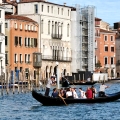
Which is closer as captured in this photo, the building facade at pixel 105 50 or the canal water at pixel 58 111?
the canal water at pixel 58 111

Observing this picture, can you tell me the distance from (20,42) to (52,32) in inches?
224

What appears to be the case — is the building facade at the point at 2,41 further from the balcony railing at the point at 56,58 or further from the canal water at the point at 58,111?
the canal water at the point at 58,111

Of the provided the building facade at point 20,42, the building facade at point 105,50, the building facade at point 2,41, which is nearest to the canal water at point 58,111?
the building facade at point 2,41

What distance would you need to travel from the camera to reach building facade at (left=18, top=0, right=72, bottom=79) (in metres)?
73.1

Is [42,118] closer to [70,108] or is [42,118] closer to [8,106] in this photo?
[70,108]

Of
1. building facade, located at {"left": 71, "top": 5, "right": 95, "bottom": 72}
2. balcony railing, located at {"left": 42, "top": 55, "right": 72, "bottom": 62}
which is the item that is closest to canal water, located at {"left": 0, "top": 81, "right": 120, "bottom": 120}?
balcony railing, located at {"left": 42, "top": 55, "right": 72, "bottom": 62}

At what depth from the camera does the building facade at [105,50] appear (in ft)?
283

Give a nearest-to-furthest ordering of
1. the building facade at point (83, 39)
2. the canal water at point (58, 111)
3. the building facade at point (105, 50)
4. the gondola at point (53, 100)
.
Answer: the canal water at point (58, 111) → the gondola at point (53, 100) → the building facade at point (83, 39) → the building facade at point (105, 50)

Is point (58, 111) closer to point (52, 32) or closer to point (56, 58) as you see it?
point (52, 32)

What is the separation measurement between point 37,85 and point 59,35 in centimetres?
1552

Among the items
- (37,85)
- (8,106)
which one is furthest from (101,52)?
(8,106)

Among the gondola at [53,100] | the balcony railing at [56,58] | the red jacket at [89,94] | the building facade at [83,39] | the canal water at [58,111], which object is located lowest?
the canal water at [58,111]

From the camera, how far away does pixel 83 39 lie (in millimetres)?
78688

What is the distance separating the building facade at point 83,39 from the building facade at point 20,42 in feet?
22.2
